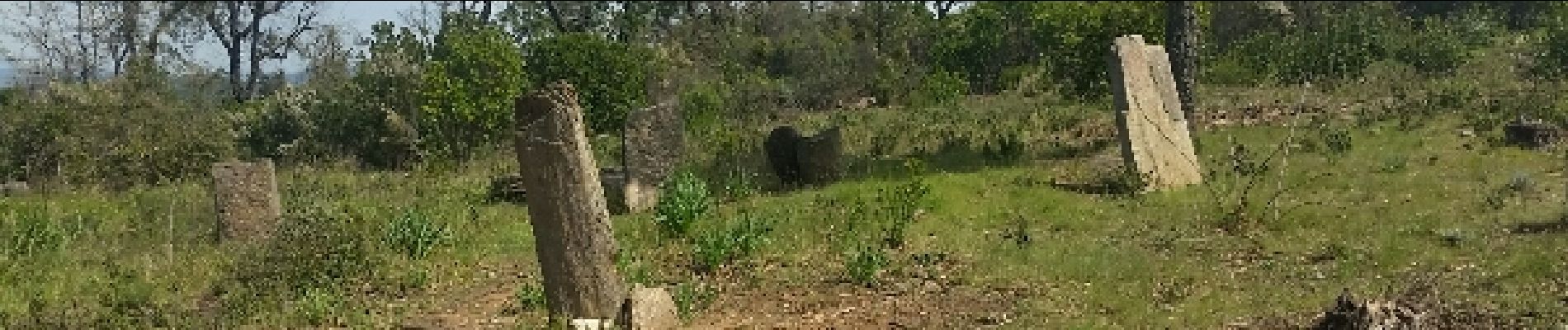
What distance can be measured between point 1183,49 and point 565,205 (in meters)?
8.41

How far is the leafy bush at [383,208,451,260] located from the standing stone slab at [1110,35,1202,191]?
18.7 ft

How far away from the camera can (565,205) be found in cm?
734

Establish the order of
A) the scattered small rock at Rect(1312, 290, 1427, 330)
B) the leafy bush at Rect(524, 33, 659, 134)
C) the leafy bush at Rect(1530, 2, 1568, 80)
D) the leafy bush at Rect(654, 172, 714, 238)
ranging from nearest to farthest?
the scattered small rock at Rect(1312, 290, 1427, 330) < the leafy bush at Rect(654, 172, 714, 238) < the leafy bush at Rect(1530, 2, 1568, 80) < the leafy bush at Rect(524, 33, 659, 134)

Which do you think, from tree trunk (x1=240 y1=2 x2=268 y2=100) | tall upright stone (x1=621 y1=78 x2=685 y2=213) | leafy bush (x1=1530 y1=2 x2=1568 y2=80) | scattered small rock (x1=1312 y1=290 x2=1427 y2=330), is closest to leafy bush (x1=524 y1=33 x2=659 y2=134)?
tall upright stone (x1=621 y1=78 x2=685 y2=213)

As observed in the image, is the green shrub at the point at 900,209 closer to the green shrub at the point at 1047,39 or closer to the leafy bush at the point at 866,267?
the leafy bush at the point at 866,267

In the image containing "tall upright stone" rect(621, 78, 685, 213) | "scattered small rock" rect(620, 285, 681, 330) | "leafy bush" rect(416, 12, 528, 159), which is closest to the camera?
"scattered small rock" rect(620, 285, 681, 330)

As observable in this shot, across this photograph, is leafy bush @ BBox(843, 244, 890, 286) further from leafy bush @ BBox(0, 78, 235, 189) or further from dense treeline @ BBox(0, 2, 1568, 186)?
leafy bush @ BBox(0, 78, 235, 189)

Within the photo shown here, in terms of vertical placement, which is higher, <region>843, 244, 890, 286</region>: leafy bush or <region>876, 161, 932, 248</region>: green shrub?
<region>876, 161, 932, 248</region>: green shrub

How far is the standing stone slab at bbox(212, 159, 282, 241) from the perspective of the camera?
11.2 meters

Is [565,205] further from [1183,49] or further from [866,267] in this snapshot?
[1183,49]

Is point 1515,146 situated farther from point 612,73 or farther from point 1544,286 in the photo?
point 612,73

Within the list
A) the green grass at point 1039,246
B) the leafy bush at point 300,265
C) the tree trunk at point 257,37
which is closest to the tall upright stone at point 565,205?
the green grass at point 1039,246

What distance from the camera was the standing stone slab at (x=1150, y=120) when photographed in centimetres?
1148

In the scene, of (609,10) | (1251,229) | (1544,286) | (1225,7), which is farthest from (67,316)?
(609,10)
